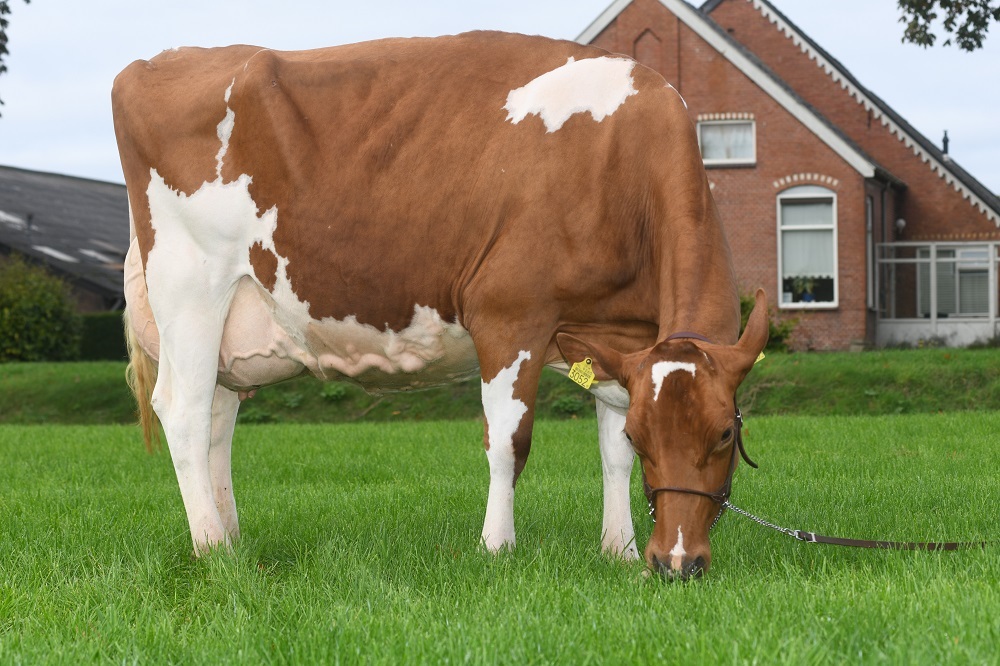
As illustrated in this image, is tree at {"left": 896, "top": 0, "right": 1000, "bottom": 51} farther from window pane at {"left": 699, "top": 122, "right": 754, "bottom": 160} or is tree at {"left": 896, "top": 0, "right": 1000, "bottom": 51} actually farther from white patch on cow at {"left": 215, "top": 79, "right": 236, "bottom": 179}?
white patch on cow at {"left": 215, "top": 79, "right": 236, "bottom": 179}

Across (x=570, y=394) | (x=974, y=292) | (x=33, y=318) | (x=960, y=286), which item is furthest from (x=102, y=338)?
(x=974, y=292)

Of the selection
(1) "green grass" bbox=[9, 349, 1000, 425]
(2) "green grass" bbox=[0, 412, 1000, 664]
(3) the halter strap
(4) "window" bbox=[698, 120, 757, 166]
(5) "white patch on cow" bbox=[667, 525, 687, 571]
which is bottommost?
(1) "green grass" bbox=[9, 349, 1000, 425]

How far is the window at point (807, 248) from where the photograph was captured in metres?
28.5

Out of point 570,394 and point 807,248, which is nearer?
point 570,394

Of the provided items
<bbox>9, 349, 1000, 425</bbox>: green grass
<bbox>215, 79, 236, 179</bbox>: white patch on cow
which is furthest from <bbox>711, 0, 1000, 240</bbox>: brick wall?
<bbox>215, 79, 236, 179</bbox>: white patch on cow

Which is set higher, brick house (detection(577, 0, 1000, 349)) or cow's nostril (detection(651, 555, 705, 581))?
brick house (detection(577, 0, 1000, 349))

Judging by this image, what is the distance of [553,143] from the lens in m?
5.75

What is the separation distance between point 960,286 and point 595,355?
28482mm

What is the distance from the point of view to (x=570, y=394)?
19453mm

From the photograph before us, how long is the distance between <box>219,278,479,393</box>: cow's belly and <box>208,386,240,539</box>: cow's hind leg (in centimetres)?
31

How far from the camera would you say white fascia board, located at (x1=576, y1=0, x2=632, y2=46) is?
29.2m

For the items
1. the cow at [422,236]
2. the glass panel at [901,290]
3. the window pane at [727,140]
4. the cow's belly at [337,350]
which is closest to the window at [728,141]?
the window pane at [727,140]

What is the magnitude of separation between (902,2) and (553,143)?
55.9 ft

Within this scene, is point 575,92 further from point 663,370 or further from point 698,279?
point 663,370
